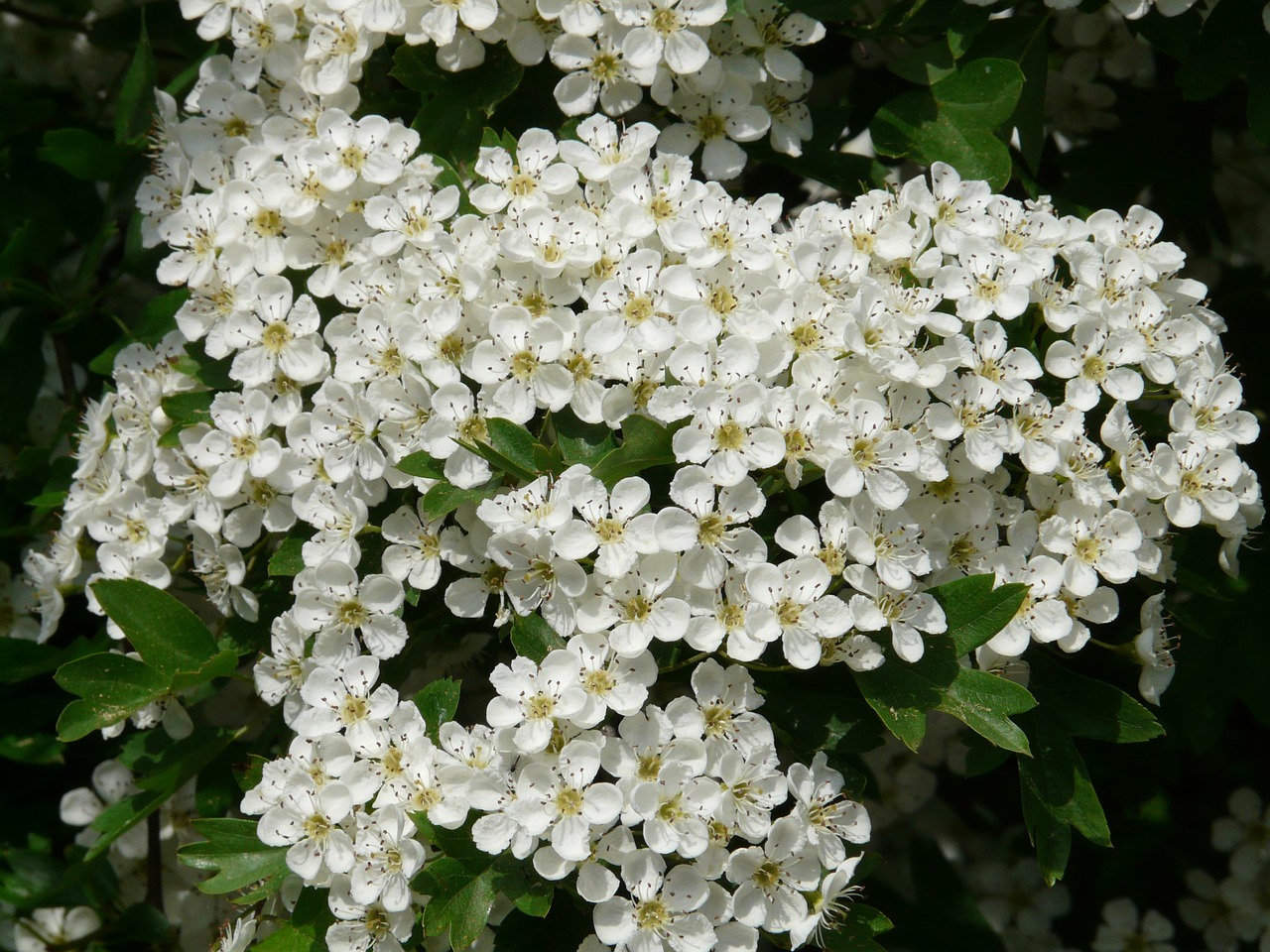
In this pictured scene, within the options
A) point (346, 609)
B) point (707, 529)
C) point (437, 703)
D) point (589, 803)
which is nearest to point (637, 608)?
point (707, 529)

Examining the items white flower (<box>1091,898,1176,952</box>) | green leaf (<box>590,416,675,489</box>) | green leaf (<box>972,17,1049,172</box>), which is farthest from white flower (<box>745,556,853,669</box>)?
white flower (<box>1091,898,1176,952</box>)

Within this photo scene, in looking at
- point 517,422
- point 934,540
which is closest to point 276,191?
point 517,422

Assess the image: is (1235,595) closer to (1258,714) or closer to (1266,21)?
(1258,714)

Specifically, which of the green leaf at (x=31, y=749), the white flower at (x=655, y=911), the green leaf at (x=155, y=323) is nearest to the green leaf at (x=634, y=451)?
the white flower at (x=655, y=911)

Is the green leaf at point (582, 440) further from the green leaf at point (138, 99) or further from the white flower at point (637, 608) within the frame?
the green leaf at point (138, 99)

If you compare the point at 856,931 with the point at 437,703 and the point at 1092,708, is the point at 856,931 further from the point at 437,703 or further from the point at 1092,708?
the point at 437,703

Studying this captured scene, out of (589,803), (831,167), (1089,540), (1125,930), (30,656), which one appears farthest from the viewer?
(1125,930)
